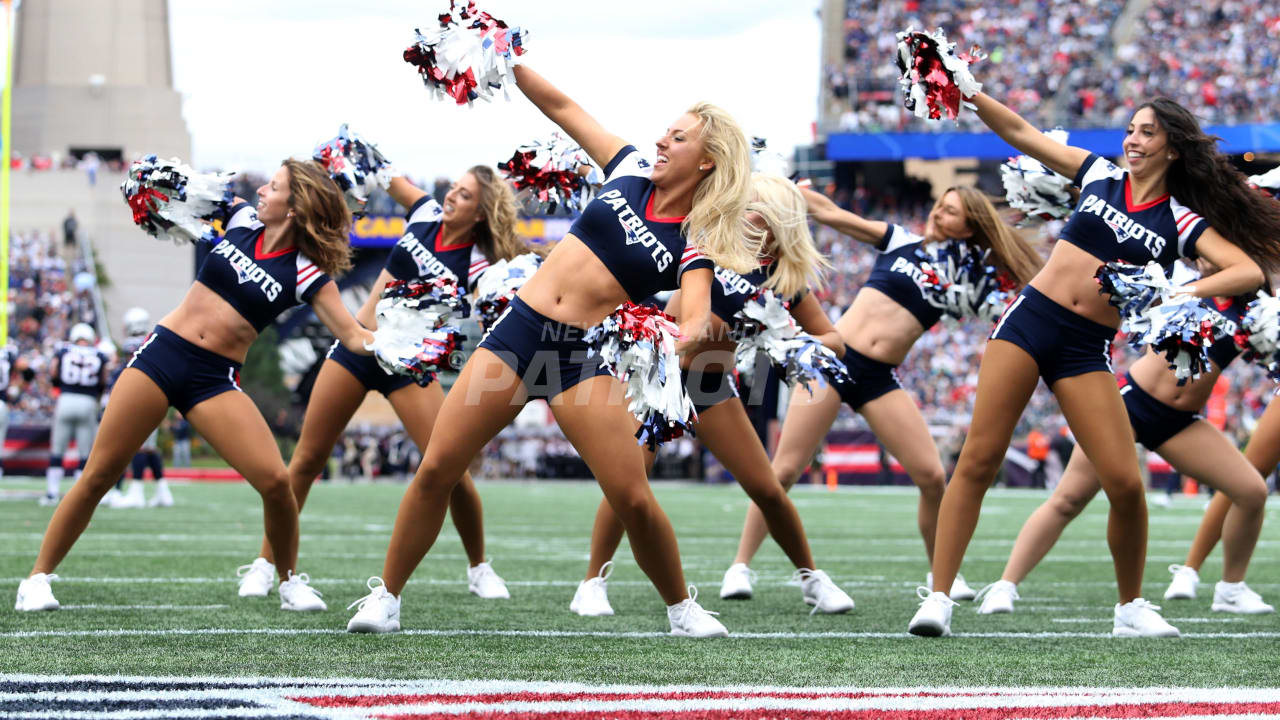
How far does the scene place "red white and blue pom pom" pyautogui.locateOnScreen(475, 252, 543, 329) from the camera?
19.2 ft

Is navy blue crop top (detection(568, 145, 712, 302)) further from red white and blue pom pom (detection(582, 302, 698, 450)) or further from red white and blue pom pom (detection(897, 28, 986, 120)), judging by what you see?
red white and blue pom pom (detection(897, 28, 986, 120))

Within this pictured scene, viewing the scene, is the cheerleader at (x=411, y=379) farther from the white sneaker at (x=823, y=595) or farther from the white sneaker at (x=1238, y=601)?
the white sneaker at (x=1238, y=601)

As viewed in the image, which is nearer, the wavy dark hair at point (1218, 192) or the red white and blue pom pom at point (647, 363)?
the red white and blue pom pom at point (647, 363)

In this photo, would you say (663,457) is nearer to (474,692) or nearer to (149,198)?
(149,198)

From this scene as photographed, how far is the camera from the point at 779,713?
324cm

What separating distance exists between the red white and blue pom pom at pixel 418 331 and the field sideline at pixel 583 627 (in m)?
0.97

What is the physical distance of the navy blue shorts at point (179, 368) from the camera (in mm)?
5203

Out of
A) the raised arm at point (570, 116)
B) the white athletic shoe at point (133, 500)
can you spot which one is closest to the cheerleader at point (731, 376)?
the raised arm at point (570, 116)

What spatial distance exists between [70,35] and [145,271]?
14.5m

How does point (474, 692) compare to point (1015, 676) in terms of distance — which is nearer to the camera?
point (474, 692)

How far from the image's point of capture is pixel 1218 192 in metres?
4.75

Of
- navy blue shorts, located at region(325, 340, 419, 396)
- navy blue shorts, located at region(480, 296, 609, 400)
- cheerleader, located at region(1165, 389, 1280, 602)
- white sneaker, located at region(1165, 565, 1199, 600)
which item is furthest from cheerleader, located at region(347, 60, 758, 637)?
white sneaker, located at region(1165, 565, 1199, 600)

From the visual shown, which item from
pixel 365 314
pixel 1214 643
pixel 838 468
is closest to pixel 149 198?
pixel 365 314

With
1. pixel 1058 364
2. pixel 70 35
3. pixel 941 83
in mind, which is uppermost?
pixel 70 35
